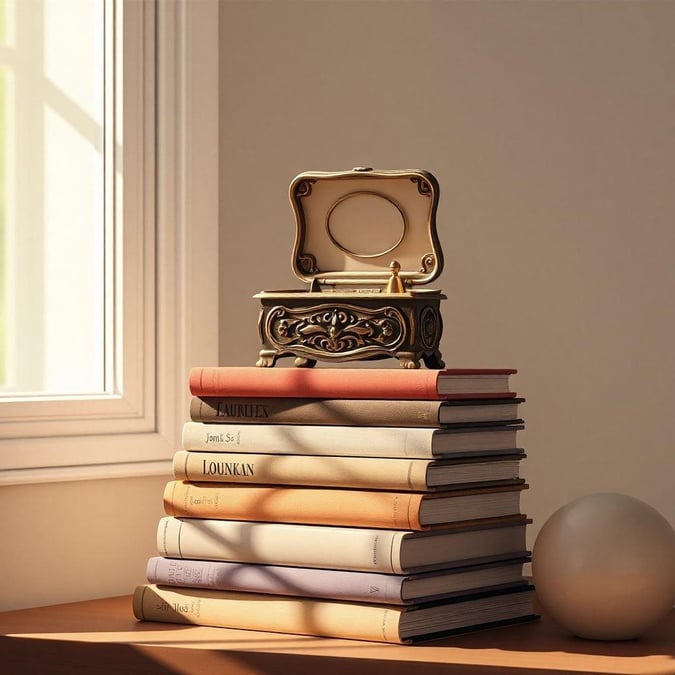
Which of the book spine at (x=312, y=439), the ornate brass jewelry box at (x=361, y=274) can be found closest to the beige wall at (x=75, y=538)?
the book spine at (x=312, y=439)

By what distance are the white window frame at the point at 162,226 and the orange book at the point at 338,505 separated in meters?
0.28

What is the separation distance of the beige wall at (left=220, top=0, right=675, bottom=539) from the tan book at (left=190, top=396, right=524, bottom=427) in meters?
0.36

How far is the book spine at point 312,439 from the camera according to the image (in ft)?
4.41

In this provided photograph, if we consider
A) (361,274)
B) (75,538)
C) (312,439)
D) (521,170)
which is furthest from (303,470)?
(521,170)

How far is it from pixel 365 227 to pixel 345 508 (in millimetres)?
394

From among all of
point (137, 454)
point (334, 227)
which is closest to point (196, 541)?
point (137, 454)

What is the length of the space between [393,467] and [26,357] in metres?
0.67

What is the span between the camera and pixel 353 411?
4.55 feet

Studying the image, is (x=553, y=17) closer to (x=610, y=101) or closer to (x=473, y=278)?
(x=610, y=101)

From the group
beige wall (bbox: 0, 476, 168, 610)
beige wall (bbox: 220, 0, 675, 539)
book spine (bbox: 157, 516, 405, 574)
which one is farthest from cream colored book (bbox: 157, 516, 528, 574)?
beige wall (bbox: 220, 0, 675, 539)

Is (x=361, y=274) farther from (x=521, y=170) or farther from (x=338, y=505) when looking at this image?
(x=521, y=170)

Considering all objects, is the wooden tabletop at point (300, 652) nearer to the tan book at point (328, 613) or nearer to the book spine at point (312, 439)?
the tan book at point (328, 613)

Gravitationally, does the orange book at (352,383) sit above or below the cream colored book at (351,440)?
above

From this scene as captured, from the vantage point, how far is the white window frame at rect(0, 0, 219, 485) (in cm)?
173
